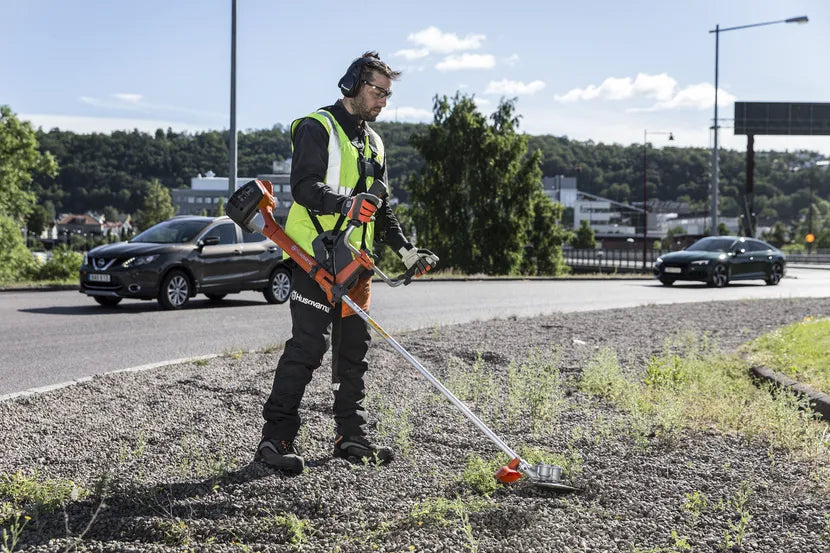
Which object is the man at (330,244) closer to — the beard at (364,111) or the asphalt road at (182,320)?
the beard at (364,111)

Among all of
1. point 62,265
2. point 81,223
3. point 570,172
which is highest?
point 570,172

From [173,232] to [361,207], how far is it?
1154 centimetres

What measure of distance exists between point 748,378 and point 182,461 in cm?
490

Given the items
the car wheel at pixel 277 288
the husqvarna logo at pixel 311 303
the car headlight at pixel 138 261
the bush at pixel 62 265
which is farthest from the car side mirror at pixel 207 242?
the husqvarna logo at pixel 311 303

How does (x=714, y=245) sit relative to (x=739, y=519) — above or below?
above

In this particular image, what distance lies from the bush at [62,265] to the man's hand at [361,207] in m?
19.5

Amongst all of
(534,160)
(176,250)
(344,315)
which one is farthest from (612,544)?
(534,160)

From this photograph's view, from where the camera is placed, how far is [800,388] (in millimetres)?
6609

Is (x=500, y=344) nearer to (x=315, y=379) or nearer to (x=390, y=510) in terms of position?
(x=315, y=379)

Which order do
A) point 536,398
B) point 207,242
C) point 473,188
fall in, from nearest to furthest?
1. point 536,398
2. point 207,242
3. point 473,188

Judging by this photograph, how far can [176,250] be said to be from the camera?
14383mm

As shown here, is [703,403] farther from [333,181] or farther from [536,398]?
[333,181]

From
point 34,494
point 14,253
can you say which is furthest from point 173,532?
point 14,253

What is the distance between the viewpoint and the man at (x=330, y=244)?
168 inches
